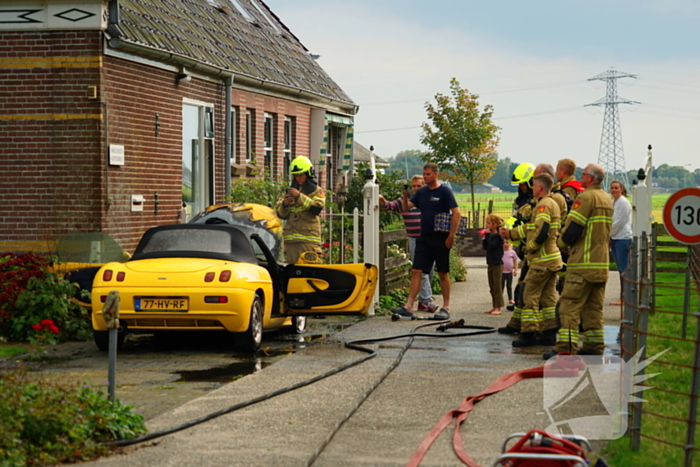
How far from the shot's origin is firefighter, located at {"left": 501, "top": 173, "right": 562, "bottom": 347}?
35.0 ft

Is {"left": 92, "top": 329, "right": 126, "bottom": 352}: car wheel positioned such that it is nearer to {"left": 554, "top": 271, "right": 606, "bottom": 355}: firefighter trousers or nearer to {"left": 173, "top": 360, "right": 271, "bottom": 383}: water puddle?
{"left": 173, "top": 360, "right": 271, "bottom": 383}: water puddle

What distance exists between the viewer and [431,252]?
13516 mm

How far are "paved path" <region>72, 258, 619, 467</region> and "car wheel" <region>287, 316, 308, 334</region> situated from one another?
1188 millimetres

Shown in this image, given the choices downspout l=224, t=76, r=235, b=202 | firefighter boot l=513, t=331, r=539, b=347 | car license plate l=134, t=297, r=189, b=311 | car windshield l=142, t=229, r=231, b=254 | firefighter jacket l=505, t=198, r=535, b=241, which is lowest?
firefighter boot l=513, t=331, r=539, b=347

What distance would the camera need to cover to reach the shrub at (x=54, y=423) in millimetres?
5703

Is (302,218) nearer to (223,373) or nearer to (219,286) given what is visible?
(219,286)

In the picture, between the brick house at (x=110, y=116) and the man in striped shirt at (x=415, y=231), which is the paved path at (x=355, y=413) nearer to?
the man in striped shirt at (x=415, y=231)

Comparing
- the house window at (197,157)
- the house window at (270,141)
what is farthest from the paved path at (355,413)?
the house window at (270,141)

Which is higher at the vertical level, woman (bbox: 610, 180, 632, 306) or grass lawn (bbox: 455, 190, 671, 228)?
grass lawn (bbox: 455, 190, 671, 228)

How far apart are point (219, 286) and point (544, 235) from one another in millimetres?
3427

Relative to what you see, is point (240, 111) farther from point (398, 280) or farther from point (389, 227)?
point (398, 280)

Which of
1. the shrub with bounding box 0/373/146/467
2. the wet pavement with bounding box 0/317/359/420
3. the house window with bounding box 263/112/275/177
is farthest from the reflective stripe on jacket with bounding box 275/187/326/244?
the house window with bounding box 263/112/275/177

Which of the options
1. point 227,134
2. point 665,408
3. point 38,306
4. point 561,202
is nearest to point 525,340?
point 561,202

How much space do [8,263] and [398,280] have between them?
703cm
